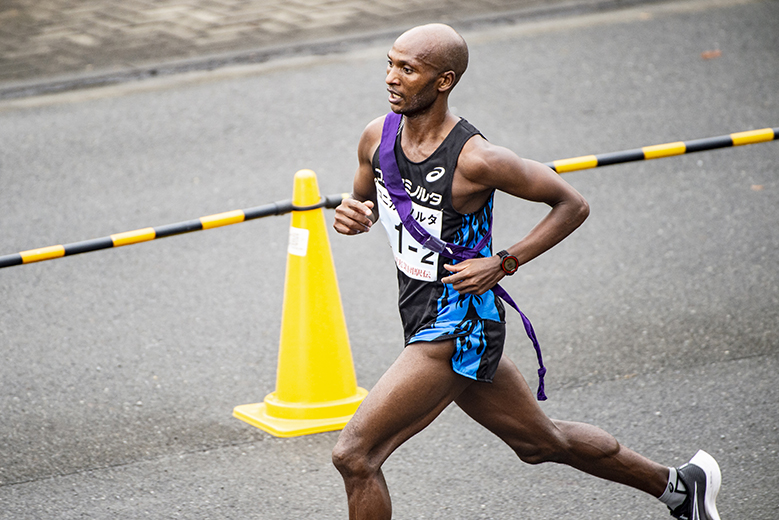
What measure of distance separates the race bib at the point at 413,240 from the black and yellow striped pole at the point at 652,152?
6.54 ft

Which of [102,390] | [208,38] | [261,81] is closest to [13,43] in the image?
[208,38]

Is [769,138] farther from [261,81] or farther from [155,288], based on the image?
[261,81]

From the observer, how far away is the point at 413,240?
3.73 meters

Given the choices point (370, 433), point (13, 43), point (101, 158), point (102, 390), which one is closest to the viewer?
point (370, 433)

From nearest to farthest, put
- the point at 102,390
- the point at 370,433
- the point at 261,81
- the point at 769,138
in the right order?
the point at 370,433
the point at 102,390
the point at 769,138
the point at 261,81

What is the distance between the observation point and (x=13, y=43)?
1160cm

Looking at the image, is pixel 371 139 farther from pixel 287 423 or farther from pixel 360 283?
pixel 360 283

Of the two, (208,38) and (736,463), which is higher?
(208,38)

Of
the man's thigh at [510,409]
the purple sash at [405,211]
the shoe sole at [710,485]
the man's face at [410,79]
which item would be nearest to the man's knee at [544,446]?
the man's thigh at [510,409]

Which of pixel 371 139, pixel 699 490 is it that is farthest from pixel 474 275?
pixel 699 490

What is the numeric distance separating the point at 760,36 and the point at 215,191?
631 cm

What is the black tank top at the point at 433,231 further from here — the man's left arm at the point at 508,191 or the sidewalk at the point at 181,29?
the sidewalk at the point at 181,29

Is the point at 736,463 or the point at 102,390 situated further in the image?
the point at 102,390

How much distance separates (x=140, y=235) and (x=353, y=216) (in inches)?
73.8
